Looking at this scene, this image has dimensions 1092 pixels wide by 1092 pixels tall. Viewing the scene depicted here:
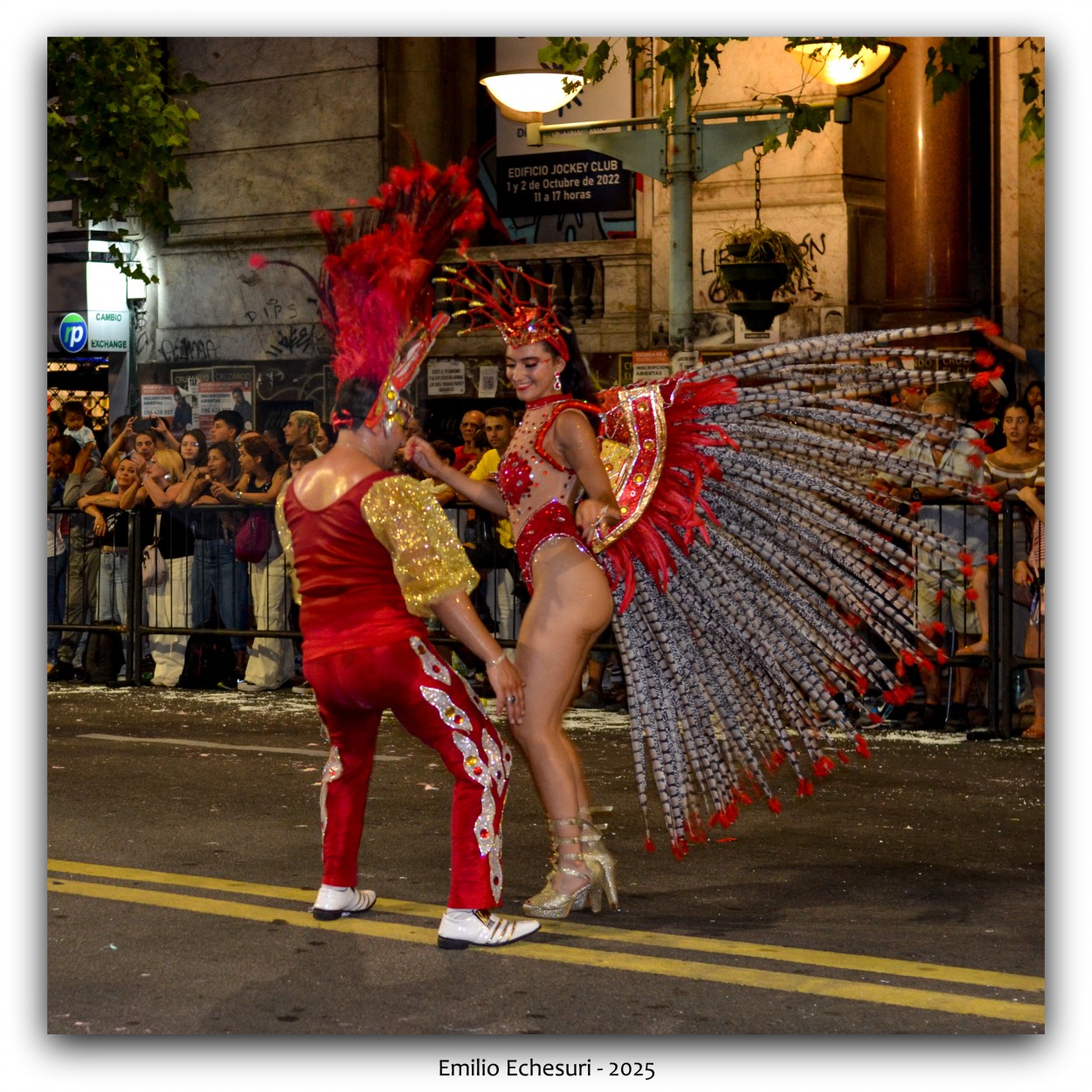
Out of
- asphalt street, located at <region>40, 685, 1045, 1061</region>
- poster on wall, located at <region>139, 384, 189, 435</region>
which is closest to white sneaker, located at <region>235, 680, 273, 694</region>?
asphalt street, located at <region>40, 685, 1045, 1061</region>

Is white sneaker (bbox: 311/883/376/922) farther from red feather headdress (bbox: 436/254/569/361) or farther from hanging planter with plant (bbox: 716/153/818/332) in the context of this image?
hanging planter with plant (bbox: 716/153/818/332)

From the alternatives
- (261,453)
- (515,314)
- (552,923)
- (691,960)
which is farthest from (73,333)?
(691,960)

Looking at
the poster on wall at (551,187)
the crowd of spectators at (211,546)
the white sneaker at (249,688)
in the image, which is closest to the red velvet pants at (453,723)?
the crowd of spectators at (211,546)

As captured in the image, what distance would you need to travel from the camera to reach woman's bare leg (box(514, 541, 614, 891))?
593 centimetres

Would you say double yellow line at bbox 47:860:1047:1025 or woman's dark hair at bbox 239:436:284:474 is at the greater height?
woman's dark hair at bbox 239:436:284:474

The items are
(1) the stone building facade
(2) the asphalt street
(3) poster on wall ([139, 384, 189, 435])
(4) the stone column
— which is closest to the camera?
(2) the asphalt street

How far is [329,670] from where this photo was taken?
554 centimetres

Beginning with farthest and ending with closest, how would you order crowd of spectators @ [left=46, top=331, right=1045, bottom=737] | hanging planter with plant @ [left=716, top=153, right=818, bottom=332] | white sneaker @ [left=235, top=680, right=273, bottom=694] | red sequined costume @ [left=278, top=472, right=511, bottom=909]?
hanging planter with plant @ [left=716, top=153, right=818, bottom=332]
white sneaker @ [left=235, top=680, right=273, bottom=694]
crowd of spectators @ [left=46, top=331, right=1045, bottom=737]
red sequined costume @ [left=278, top=472, right=511, bottom=909]

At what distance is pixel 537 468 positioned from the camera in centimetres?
600

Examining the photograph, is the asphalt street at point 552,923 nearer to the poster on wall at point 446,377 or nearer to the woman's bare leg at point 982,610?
the woman's bare leg at point 982,610

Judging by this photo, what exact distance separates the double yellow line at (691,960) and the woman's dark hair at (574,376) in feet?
5.33

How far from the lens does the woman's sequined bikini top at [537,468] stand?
5.98 meters

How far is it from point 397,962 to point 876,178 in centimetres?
1066

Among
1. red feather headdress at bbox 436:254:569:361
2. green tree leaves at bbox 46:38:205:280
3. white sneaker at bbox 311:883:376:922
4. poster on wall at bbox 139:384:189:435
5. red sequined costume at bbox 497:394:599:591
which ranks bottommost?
white sneaker at bbox 311:883:376:922
